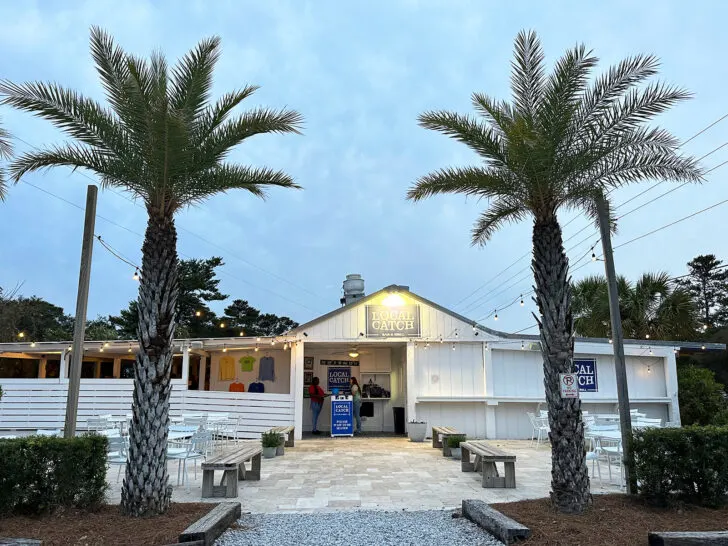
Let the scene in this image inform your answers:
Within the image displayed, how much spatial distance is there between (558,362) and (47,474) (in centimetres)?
539

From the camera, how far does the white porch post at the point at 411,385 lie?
46.6ft

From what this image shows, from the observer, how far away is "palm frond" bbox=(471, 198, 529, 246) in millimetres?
7180

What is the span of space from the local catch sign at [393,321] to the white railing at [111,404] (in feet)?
9.78

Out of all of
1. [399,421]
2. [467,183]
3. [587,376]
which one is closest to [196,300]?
[399,421]

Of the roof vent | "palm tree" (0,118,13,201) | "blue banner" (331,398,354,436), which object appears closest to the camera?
"palm tree" (0,118,13,201)

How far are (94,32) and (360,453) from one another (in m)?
9.09

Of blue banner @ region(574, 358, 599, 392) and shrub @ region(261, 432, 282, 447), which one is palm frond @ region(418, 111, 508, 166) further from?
blue banner @ region(574, 358, 599, 392)

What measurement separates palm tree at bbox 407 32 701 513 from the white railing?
9650 millimetres

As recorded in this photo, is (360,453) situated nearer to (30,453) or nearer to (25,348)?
(30,453)

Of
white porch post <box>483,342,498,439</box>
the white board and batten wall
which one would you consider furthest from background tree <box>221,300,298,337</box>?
white porch post <box>483,342,498,439</box>

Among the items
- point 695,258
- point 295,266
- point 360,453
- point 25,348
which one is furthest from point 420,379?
point 695,258

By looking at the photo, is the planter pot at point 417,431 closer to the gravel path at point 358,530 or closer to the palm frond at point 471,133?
the gravel path at point 358,530

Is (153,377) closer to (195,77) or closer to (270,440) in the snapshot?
(195,77)

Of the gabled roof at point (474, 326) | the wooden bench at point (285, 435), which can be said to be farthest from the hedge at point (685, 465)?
the gabled roof at point (474, 326)
